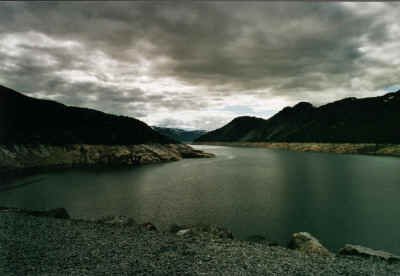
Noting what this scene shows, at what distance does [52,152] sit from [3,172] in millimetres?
26325

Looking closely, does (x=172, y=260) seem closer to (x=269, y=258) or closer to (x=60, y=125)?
(x=269, y=258)

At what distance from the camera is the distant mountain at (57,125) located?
359 ft

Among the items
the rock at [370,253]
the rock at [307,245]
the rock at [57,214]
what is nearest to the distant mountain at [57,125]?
the rock at [57,214]

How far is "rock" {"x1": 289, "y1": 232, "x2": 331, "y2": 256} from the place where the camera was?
67.2 ft

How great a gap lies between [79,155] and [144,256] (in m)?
117

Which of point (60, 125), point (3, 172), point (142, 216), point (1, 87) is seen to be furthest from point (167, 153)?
point (142, 216)

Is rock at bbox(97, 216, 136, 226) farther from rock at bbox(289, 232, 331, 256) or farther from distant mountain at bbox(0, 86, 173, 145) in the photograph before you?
distant mountain at bbox(0, 86, 173, 145)

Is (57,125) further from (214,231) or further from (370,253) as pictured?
(370,253)

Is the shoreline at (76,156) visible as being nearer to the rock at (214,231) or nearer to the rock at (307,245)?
the rock at (214,231)

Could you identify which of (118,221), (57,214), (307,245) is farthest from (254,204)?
(57,214)

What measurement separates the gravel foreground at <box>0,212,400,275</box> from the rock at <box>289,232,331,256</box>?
2543mm

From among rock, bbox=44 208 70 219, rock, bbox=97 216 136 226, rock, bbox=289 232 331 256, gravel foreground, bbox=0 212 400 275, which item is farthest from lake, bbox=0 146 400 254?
gravel foreground, bbox=0 212 400 275

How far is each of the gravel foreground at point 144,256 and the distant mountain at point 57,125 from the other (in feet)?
333

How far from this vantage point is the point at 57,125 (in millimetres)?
129000
